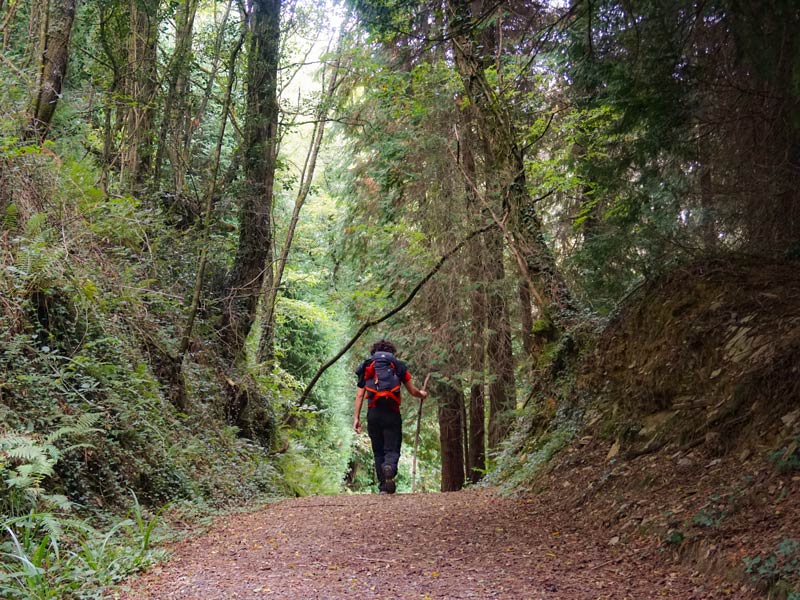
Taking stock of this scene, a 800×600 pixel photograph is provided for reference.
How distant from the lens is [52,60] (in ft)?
28.0

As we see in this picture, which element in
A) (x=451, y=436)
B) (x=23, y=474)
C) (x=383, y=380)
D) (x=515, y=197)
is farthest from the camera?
(x=451, y=436)

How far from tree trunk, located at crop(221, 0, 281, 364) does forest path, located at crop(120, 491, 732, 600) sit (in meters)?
5.33

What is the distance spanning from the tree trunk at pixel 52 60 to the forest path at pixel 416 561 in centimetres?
583

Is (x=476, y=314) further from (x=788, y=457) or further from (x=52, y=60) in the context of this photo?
(x=788, y=457)

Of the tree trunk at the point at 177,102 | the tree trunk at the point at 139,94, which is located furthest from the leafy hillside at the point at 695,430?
the tree trunk at the point at 139,94

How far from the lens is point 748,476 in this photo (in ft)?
14.4

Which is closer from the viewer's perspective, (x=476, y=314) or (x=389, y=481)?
(x=389, y=481)

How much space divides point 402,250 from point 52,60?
8.60m

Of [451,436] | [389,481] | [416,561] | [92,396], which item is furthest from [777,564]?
[451,436]

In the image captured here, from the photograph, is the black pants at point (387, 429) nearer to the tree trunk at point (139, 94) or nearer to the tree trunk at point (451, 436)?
the tree trunk at point (139, 94)

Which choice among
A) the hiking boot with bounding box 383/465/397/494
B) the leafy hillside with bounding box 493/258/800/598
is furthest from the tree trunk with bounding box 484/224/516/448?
the leafy hillside with bounding box 493/258/800/598

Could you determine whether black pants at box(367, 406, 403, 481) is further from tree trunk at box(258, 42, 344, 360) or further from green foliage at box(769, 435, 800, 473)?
green foliage at box(769, 435, 800, 473)

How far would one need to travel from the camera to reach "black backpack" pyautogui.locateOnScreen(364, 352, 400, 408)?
9289mm

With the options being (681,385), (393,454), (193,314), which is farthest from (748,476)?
(193,314)
